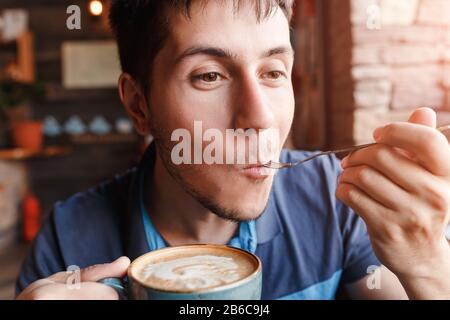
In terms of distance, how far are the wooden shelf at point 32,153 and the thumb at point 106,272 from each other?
3950 millimetres

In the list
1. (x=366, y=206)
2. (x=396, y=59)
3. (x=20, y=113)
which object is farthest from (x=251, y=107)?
(x=20, y=113)

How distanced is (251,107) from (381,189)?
31cm

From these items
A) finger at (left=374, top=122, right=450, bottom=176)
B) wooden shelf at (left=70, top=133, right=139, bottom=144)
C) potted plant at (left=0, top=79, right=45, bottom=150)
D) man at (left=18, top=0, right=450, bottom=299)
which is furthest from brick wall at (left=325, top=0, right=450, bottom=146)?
potted plant at (left=0, top=79, right=45, bottom=150)

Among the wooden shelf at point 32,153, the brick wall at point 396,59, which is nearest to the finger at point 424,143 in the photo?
the brick wall at point 396,59

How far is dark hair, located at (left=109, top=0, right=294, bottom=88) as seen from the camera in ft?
3.16

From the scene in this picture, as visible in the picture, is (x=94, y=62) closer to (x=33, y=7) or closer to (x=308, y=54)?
(x=33, y=7)

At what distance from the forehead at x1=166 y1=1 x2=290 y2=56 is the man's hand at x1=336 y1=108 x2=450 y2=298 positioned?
1.07 feet

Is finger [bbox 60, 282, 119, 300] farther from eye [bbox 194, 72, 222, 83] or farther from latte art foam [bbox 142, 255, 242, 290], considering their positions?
eye [bbox 194, 72, 222, 83]

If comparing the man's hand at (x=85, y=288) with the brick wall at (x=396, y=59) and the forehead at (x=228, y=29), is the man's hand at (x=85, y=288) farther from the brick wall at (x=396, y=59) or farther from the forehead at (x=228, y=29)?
the brick wall at (x=396, y=59)

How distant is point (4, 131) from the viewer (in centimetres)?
469

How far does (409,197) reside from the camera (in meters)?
0.73

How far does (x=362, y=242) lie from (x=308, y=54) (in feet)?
6.60

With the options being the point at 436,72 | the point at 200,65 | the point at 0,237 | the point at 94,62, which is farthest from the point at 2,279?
the point at 436,72

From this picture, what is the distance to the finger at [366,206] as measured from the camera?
2.50 ft
